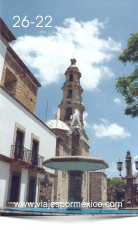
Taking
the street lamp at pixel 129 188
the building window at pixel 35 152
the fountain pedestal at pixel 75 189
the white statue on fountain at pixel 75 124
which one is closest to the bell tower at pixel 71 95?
the building window at pixel 35 152

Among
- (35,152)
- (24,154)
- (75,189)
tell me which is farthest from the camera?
(35,152)

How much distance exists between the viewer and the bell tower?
35.4 m

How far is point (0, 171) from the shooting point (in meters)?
10.3

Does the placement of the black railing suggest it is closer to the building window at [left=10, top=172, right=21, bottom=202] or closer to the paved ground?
the building window at [left=10, top=172, right=21, bottom=202]

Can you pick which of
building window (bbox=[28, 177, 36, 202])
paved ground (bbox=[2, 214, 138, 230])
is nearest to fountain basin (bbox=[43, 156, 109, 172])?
paved ground (bbox=[2, 214, 138, 230])

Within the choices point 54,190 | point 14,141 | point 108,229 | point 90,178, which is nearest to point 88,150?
point 90,178

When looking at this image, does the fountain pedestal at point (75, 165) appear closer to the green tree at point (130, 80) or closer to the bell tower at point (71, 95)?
the green tree at point (130, 80)

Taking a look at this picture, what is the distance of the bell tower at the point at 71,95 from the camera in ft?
116

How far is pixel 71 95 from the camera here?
3719 centimetres

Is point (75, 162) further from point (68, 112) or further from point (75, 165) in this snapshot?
point (68, 112)

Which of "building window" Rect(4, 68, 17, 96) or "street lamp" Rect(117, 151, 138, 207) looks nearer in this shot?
"street lamp" Rect(117, 151, 138, 207)

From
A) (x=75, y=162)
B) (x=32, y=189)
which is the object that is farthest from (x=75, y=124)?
(x=32, y=189)

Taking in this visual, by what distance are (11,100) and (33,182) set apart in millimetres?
5771

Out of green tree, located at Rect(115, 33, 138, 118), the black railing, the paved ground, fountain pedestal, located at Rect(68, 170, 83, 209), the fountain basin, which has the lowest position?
the paved ground
